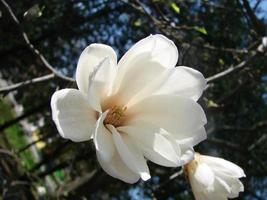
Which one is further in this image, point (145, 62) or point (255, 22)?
point (255, 22)

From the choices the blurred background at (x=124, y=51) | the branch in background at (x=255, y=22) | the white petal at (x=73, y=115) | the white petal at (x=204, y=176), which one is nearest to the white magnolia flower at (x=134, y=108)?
the white petal at (x=73, y=115)

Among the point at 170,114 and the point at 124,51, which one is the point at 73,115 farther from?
the point at 124,51

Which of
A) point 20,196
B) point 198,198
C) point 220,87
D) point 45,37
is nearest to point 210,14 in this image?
point 220,87

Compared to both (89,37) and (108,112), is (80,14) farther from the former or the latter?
(108,112)

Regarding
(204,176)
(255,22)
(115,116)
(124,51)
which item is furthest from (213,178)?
(124,51)

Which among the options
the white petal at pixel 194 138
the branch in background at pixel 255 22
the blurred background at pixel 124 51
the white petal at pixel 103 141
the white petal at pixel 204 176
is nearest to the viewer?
the white petal at pixel 103 141

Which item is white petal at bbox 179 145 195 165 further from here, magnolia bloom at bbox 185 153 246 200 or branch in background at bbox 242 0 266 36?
branch in background at bbox 242 0 266 36

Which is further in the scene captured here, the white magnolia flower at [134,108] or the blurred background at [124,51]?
the blurred background at [124,51]

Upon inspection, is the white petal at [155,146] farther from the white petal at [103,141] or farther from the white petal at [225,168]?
the white petal at [225,168]
